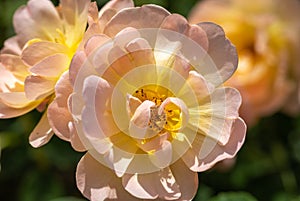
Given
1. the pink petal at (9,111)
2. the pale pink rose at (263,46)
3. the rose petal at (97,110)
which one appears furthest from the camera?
the pale pink rose at (263,46)

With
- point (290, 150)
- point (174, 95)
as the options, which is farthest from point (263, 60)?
point (174, 95)

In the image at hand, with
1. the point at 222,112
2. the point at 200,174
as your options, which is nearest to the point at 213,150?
the point at 222,112

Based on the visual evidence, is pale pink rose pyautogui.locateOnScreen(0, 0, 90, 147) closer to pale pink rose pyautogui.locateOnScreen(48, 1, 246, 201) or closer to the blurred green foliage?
pale pink rose pyautogui.locateOnScreen(48, 1, 246, 201)

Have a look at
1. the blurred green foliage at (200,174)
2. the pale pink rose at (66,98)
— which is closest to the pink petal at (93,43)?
the pale pink rose at (66,98)

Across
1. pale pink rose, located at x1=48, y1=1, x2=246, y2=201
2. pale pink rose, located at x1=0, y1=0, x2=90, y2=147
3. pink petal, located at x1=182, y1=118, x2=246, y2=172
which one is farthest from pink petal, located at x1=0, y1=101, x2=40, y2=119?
pink petal, located at x1=182, y1=118, x2=246, y2=172

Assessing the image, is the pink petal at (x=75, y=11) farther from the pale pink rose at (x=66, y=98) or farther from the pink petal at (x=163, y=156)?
the pink petal at (x=163, y=156)

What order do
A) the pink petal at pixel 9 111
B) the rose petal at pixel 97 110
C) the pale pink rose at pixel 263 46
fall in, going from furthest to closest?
the pale pink rose at pixel 263 46 → the pink petal at pixel 9 111 → the rose petal at pixel 97 110

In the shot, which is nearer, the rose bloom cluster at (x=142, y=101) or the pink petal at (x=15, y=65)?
the rose bloom cluster at (x=142, y=101)
